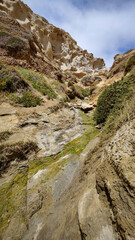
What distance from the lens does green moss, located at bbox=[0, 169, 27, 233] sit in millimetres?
2209

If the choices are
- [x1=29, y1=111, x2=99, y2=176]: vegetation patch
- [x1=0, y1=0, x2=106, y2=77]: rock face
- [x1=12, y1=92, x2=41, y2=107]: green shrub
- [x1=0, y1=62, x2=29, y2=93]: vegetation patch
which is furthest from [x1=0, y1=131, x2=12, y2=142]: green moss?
[x1=0, y1=0, x2=106, y2=77]: rock face

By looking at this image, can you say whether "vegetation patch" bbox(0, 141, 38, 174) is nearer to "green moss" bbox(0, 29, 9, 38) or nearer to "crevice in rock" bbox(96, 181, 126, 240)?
"crevice in rock" bbox(96, 181, 126, 240)

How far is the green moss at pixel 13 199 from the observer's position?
2.21 meters

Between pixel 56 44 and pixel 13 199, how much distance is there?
40.1 metres

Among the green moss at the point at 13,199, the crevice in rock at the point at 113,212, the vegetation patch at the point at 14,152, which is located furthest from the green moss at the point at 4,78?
the crevice in rock at the point at 113,212

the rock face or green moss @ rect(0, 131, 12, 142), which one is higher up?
the rock face

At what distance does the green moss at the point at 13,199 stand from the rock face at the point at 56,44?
83.0 ft

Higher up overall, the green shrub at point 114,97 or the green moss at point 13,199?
the green shrub at point 114,97

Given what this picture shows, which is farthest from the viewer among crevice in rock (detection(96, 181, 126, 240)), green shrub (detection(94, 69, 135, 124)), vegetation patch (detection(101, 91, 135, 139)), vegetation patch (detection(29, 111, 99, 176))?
green shrub (detection(94, 69, 135, 124))

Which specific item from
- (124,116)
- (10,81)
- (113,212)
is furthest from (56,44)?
(113,212)

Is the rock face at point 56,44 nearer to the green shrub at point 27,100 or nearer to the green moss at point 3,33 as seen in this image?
the green moss at point 3,33

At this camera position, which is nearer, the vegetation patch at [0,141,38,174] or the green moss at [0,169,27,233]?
the green moss at [0,169,27,233]

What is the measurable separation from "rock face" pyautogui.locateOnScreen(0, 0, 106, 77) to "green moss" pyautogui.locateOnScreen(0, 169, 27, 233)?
2530 centimetres

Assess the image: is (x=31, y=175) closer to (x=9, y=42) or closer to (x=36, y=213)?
(x=36, y=213)
